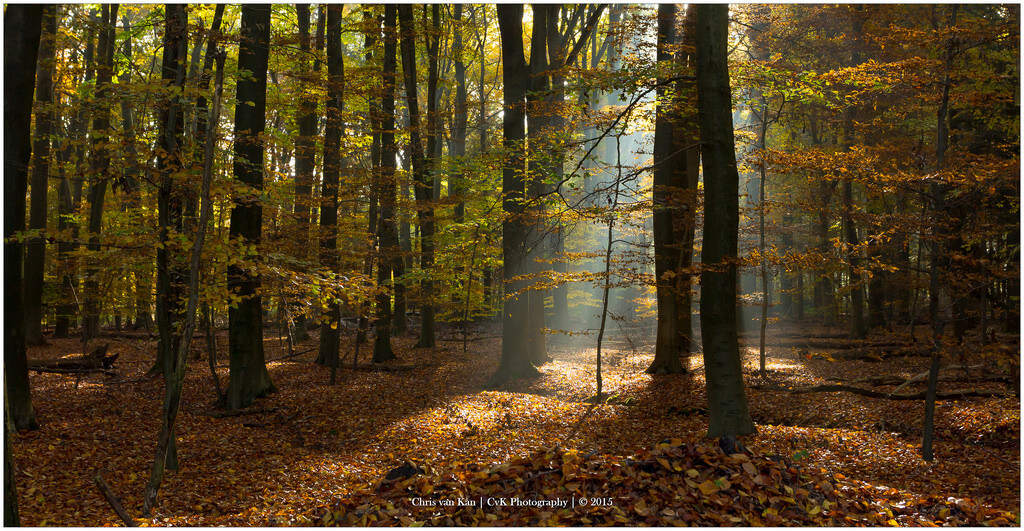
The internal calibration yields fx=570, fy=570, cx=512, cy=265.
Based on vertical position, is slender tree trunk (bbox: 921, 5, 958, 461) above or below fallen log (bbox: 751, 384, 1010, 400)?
above

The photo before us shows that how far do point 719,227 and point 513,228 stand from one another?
18.8 ft

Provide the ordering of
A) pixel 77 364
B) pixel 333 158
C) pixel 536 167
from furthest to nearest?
pixel 333 158 → pixel 77 364 → pixel 536 167

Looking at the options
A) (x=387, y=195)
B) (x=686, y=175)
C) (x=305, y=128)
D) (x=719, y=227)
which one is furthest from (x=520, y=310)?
(x=305, y=128)

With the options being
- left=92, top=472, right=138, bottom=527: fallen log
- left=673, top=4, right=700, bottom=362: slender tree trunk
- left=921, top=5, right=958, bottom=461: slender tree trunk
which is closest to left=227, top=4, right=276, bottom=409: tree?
left=92, top=472, right=138, bottom=527: fallen log

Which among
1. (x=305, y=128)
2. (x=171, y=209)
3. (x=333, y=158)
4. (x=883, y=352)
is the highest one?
(x=305, y=128)

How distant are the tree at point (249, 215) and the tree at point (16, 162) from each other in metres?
2.52

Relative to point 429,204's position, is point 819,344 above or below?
below

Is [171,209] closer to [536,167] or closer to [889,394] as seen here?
[536,167]

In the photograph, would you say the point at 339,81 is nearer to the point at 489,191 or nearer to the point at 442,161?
the point at 442,161

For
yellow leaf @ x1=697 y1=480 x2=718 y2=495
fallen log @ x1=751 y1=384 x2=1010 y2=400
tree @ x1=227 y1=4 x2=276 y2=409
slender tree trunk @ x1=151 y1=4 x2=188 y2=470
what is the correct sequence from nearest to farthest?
yellow leaf @ x1=697 y1=480 x2=718 y2=495
slender tree trunk @ x1=151 y1=4 x2=188 y2=470
fallen log @ x1=751 y1=384 x2=1010 y2=400
tree @ x1=227 y1=4 x2=276 y2=409

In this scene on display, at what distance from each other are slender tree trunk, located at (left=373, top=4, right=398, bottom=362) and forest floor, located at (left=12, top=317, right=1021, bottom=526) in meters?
1.38

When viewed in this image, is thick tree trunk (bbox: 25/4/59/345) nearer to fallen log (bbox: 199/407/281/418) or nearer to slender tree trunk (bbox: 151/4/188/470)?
fallen log (bbox: 199/407/281/418)

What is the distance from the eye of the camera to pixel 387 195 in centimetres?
1279

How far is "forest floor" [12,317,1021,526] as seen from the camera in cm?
476
